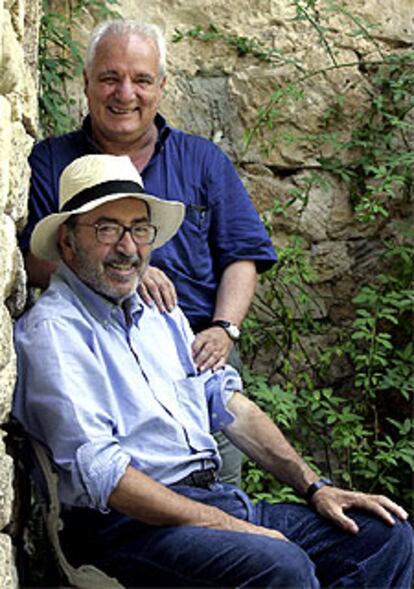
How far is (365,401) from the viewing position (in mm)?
4375

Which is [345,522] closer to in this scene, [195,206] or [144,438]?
[144,438]

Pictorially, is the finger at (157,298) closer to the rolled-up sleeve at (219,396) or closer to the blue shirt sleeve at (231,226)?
the rolled-up sleeve at (219,396)

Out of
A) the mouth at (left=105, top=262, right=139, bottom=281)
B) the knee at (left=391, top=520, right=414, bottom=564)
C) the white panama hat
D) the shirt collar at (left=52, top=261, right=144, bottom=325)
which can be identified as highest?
the white panama hat

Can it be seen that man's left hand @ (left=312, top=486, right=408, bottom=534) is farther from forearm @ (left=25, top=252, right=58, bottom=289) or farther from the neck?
the neck

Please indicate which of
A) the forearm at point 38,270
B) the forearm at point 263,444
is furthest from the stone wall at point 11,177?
the forearm at point 263,444

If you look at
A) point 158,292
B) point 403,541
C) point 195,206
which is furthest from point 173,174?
point 403,541

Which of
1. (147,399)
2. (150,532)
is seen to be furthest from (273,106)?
(150,532)

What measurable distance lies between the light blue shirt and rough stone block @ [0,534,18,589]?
19 cm

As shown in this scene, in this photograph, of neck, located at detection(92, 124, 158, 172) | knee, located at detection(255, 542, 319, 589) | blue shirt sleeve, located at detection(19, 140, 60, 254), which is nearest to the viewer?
knee, located at detection(255, 542, 319, 589)

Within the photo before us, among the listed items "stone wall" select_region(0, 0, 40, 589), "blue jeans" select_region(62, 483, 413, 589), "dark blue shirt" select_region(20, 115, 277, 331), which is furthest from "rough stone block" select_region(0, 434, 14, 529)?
"dark blue shirt" select_region(20, 115, 277, 331)

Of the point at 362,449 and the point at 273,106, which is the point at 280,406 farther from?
the point at 273,106

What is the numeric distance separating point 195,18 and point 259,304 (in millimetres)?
1184

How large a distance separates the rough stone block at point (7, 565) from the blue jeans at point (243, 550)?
186 millimetres

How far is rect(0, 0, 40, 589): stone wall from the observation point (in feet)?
6.90
